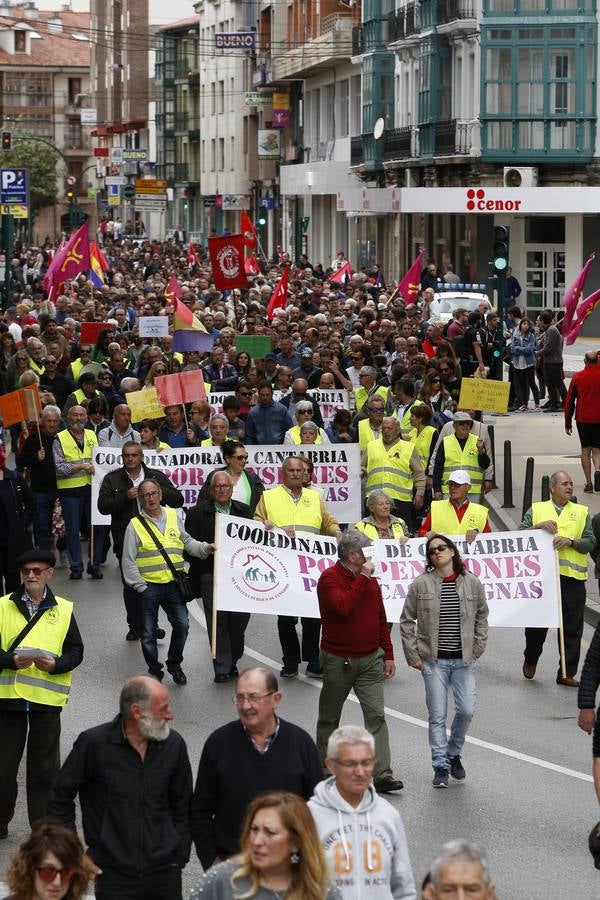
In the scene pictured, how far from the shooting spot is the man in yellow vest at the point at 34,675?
31.1ft

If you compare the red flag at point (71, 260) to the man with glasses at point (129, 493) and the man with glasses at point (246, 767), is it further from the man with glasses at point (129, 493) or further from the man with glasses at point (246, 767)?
the man with glasses at point (246, 767)

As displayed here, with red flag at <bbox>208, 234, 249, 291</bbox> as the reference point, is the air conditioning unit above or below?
above

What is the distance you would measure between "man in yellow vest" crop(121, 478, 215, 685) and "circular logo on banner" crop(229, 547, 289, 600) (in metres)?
0.24

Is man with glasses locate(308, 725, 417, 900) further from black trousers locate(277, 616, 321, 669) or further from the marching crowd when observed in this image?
black trousers locate(277, 616, 321, 669)

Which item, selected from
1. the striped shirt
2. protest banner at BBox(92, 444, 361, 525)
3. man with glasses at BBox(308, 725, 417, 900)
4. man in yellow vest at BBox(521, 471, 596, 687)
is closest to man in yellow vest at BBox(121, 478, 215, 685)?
man in yellow vest at BBox(521, 471, 596, 687)

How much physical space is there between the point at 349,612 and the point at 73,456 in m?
7.45

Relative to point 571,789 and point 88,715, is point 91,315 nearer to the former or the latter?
point 88,715

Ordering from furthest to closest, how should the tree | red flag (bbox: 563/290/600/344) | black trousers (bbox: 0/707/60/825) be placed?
the tree < red flag (bbox: 563/290/600/344) < black trousers (bbox: 0/707/60/825)

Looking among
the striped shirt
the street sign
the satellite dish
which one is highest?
the satellite dish

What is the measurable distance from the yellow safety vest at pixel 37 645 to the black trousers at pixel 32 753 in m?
0.10

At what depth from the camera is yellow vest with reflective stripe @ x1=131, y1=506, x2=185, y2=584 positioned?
44.0 ft

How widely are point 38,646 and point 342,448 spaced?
27.9 feet

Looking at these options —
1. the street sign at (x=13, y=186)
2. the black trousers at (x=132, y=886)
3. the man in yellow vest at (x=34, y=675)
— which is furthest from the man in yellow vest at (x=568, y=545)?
the street sign at (x=13, y=186)

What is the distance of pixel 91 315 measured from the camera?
31672 mm
